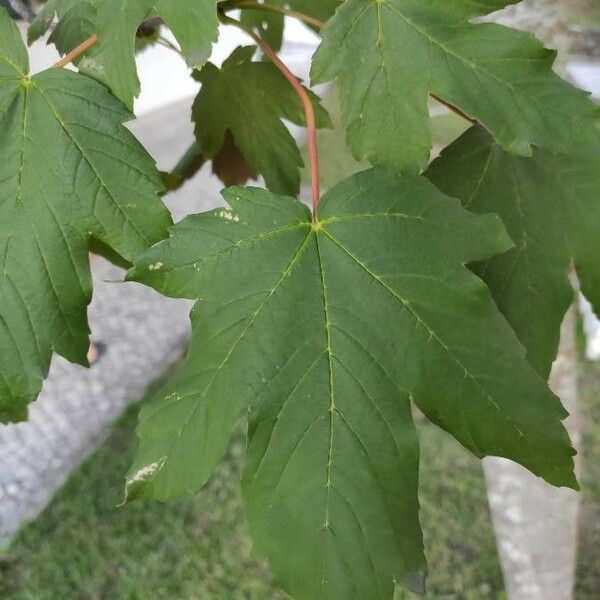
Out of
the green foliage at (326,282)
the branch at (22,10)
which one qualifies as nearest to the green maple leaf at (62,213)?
the green foliage at (326,282)

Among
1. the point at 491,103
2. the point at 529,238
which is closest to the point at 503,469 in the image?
the point at 529,238

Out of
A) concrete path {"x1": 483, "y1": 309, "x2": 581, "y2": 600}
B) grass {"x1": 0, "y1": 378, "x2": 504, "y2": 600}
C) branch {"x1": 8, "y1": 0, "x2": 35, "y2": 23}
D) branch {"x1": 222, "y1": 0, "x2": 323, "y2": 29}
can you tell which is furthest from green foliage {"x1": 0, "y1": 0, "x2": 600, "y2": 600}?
grass {"x1": 0, "y1": 378, "x2": 504, "y2": 600}

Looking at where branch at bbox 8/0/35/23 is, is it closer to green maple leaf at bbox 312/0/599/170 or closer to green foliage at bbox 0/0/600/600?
green foliage at bbox 0/0/600/600

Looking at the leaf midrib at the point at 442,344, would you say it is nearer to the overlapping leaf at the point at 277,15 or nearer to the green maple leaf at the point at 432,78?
the green maple leaf at the point at 432,78

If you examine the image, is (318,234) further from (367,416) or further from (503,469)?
(503,469)

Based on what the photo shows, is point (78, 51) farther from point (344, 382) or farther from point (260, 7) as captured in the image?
point (344, 382)
